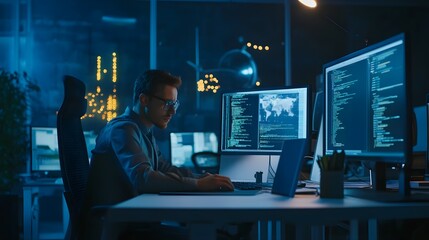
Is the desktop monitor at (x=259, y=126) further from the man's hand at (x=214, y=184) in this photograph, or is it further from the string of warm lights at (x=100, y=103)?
the string of warm lights at (x=100, y=103)

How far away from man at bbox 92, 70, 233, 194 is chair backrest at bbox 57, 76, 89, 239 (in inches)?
6.5

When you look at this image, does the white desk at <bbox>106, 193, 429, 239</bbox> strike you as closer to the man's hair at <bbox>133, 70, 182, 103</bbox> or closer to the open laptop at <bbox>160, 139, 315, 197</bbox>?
the open laptop at <bbox>160, 139, 315, 197</bbox>

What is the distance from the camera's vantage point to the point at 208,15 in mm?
7508

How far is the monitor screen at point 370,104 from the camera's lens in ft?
5.62

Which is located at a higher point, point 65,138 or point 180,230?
point 65,138

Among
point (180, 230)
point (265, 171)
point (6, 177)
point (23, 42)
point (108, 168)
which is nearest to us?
point (108, 168)

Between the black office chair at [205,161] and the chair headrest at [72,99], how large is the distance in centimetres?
351

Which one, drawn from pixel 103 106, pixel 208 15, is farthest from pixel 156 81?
pixel 208 15

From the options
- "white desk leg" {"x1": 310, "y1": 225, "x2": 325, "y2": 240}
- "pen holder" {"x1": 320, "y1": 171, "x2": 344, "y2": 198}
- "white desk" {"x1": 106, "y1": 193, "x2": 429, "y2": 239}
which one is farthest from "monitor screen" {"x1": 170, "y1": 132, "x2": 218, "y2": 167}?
"white desk" {"x1": 106, "y1": 193, "x2": 429, "y2": 239}

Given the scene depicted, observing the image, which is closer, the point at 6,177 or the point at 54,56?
the point at 6,177

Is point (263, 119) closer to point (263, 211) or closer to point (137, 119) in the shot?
point (137, 119)

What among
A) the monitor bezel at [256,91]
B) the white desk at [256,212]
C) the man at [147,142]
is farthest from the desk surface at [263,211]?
the monitor bezel at [256,91]

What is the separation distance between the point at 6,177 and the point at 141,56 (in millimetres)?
2560

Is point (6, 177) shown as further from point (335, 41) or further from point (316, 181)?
point (335, 41)
